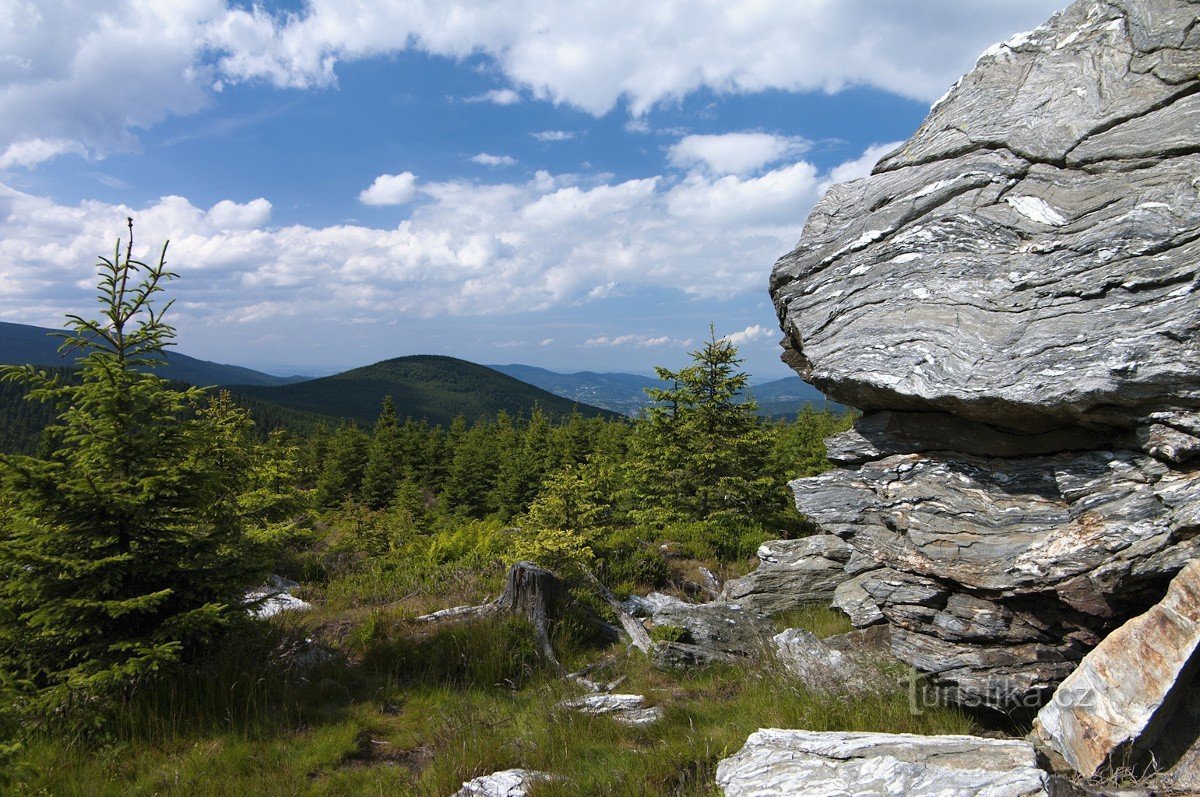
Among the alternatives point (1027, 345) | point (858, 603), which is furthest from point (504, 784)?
point (1027, 345)

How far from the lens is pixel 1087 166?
6000mm

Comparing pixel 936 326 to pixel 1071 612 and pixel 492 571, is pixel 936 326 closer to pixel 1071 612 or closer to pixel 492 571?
pixel 1071 612

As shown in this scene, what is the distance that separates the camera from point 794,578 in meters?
10.4

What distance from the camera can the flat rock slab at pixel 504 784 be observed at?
471 cm

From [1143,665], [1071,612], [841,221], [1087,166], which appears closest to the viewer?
[1143,665]

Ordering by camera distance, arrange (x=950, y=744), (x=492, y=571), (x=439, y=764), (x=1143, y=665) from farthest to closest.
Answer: (x=492, y=571), (x=439, y=764), (x=1143, y=665), (x=950, y=744)

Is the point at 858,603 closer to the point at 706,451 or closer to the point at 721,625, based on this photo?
the point at 721,625

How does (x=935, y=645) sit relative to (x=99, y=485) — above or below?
below

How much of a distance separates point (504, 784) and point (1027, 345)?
5.82 m

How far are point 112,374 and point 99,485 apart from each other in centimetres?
116

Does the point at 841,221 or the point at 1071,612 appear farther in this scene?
the point at 841,221

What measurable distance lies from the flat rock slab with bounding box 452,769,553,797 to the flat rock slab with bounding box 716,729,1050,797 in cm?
147

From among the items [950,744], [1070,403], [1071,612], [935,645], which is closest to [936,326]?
[1070,403]

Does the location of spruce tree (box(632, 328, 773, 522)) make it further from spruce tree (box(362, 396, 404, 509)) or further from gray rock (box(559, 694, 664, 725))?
spruce tree (box(362, 396, 404, 509))
